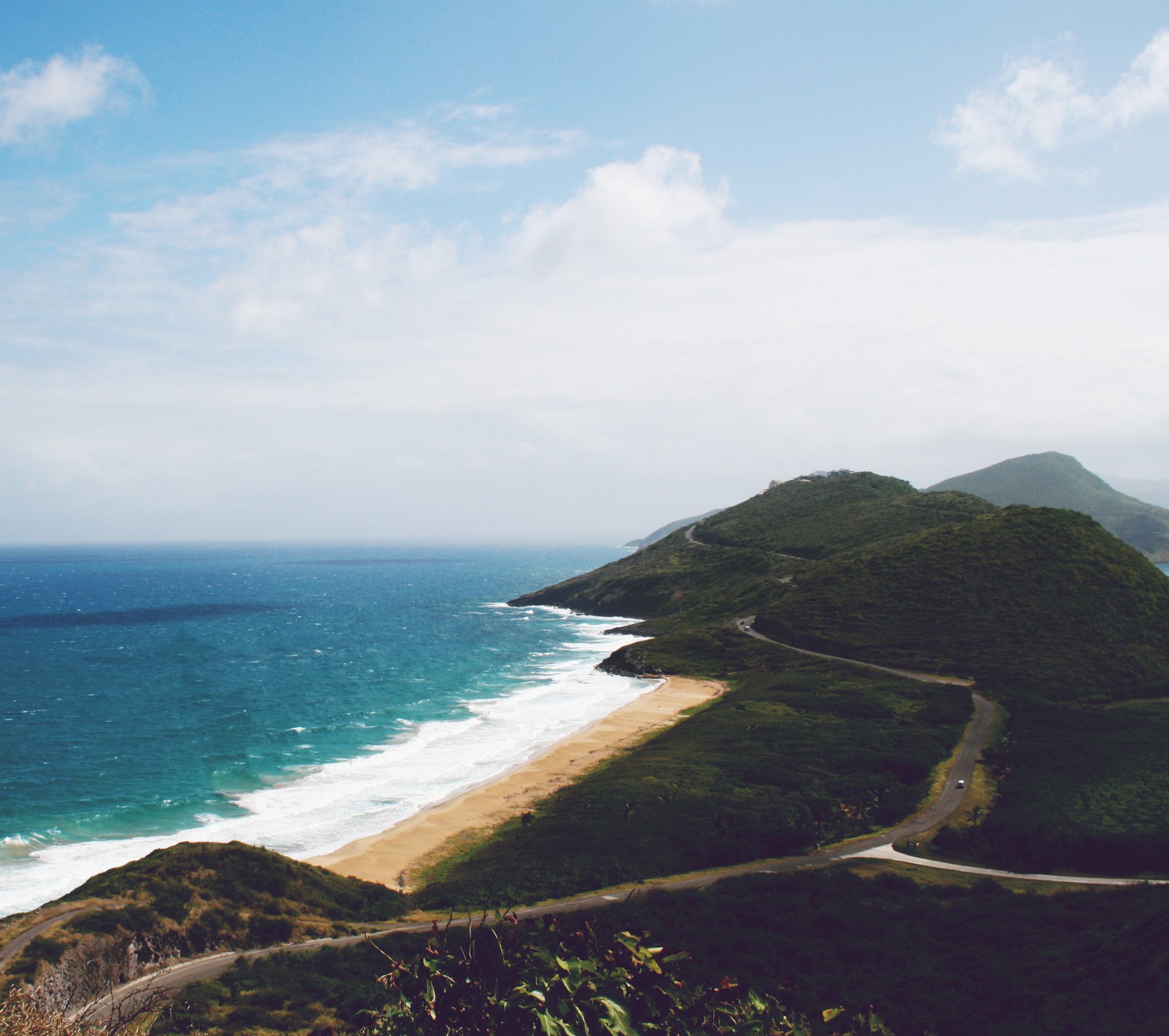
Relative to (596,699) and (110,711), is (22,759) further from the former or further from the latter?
(596,699)

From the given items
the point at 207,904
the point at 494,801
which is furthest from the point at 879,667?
the point at 207,904

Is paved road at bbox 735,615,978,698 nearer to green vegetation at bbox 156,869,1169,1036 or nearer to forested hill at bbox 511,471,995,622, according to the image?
forested hill at bbox 511,471,995,622

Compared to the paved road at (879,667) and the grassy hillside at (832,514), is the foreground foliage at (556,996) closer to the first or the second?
the paved road at (879,667)

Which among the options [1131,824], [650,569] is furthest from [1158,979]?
[650,569]

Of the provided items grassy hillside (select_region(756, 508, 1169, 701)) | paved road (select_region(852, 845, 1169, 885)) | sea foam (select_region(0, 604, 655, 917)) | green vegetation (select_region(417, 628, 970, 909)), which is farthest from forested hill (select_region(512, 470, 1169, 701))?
paved road (select_region(852, 845, 1169, 885))

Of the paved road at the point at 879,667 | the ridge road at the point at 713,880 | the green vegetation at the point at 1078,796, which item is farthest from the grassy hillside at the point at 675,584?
the ridge road at the point at 713,880

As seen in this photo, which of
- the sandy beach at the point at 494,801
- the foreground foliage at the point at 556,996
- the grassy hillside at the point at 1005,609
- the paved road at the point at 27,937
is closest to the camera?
the foreground foliage at the point at 556,996

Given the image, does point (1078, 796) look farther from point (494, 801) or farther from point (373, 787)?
point (373, 787)
